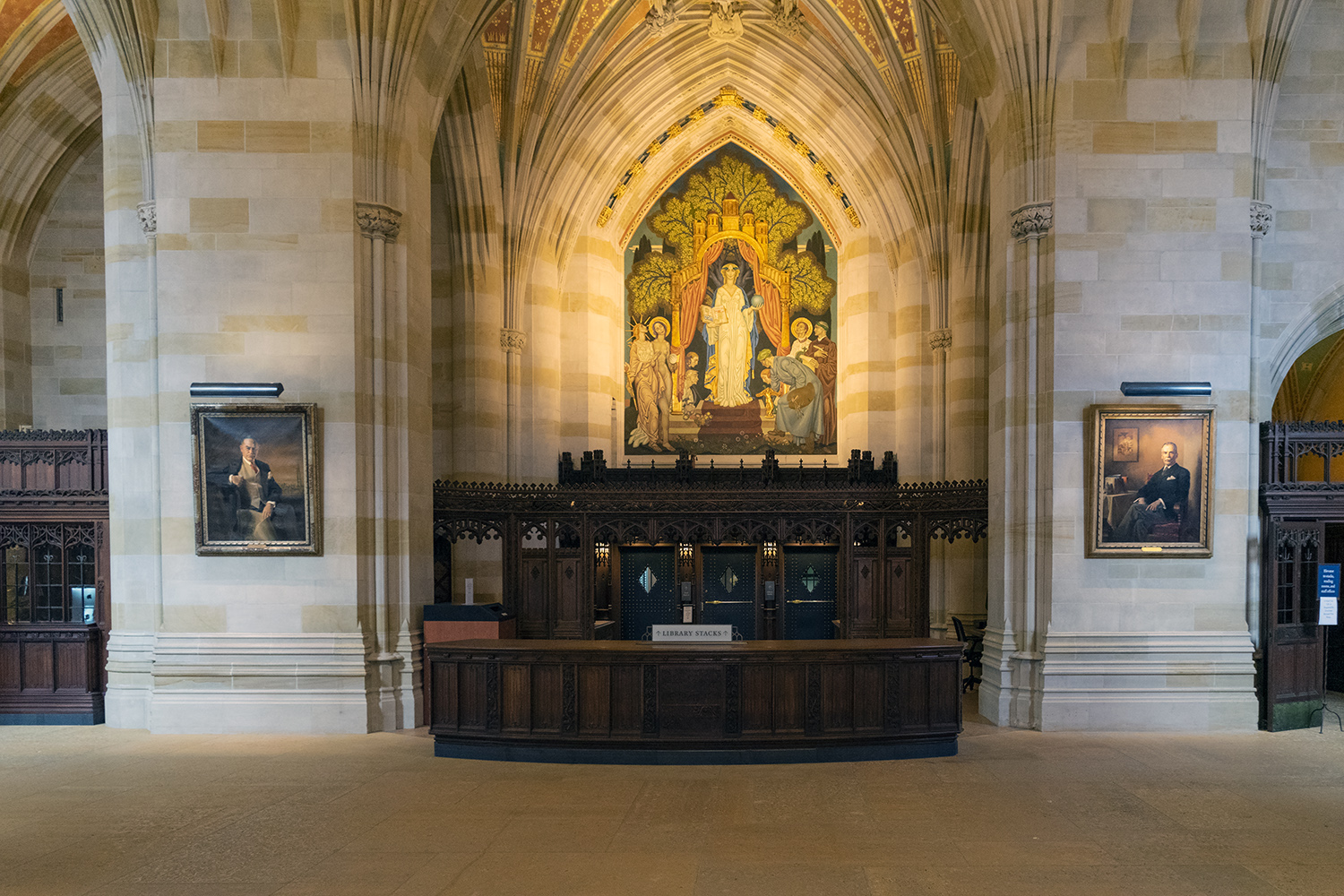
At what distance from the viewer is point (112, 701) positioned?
33.9 feet

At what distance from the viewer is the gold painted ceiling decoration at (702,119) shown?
63.3 ft

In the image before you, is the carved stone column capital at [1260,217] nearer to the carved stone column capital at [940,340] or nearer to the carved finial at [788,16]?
the carved stone column capital at [940,340]

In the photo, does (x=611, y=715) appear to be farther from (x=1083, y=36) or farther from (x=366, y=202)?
(x=1083, y=36)

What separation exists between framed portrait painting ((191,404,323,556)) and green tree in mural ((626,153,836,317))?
435 inches

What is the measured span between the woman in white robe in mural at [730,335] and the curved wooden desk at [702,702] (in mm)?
11227

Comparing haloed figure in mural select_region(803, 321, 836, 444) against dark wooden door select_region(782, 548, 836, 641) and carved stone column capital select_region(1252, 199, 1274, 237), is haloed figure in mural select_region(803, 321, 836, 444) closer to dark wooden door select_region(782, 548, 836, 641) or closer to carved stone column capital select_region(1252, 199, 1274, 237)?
dark wooden door select_region(782, 548, 836, 641)

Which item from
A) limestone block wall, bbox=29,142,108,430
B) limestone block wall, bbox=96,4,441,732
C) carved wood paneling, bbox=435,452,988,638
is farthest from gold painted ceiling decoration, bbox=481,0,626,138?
limestone block wall, bbox=29,142,108,430

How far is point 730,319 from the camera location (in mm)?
19703

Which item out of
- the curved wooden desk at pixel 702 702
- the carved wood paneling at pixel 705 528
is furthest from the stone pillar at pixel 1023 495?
the carved wood paneling at pixel 705 528

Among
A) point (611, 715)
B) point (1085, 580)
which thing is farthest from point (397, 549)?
point (1085, 580)

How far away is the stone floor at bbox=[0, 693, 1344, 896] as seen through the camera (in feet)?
18.5

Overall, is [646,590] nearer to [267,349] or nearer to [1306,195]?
[267,349]

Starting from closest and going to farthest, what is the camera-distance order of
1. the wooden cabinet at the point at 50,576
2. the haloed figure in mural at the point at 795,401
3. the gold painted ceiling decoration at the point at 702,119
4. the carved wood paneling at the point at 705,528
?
1. the wooden cabinet at the point at 50,576
2. the carved wood paneling at the point at 705,528
3. the gold painted ceiling decoration at the point at 702,119
4. the haloed figure in mural at the point at 795,401

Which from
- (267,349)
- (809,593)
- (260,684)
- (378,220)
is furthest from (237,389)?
(809,593)
